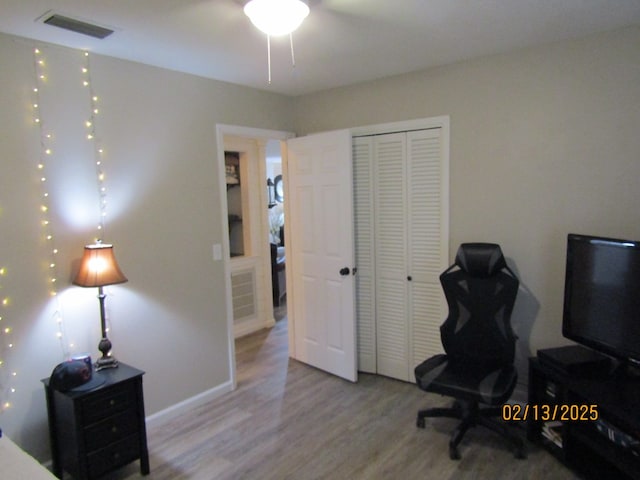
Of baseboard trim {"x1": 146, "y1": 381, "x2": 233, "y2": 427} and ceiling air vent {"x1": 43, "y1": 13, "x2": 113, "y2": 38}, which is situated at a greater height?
ceiling air vent {"x1": 43, "y1": 13, "x2": 113, "y2": 38}

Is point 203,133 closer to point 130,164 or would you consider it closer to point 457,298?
point 130,164

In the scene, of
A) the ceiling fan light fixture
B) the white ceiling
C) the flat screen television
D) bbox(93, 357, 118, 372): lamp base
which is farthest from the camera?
bbox(93, 357, 118, 372): lamp base

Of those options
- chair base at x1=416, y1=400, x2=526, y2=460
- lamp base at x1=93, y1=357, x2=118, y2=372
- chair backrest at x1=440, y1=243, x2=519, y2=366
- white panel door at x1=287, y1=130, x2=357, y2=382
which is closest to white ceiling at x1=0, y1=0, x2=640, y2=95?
white panel door at x1=287, y1=130, x2=357, y2=382

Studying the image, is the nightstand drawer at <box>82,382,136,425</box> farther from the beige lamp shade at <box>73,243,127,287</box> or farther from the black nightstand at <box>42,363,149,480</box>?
the beige lamp shade at <box>73,243,127,287</box>

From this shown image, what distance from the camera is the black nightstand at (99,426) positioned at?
222 cm

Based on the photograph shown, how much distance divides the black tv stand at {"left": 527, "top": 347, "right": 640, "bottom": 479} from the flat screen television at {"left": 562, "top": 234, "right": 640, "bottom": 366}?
188mm

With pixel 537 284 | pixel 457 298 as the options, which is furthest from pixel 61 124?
pixel 537 284

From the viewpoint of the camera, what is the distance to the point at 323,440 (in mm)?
2740

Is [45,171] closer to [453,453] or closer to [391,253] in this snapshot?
[391,253]

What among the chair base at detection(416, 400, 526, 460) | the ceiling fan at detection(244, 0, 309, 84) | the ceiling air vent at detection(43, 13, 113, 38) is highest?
the ceiling air vent at detection(43, 13, 113, 38)

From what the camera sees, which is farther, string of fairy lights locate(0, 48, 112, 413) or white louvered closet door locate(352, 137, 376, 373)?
white louvered closet door locate(352, 137, 376, 373)

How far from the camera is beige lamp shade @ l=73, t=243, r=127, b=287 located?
94.4 inches

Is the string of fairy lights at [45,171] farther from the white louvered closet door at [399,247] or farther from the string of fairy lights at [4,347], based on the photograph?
the white louvered closet door at [399,247]
